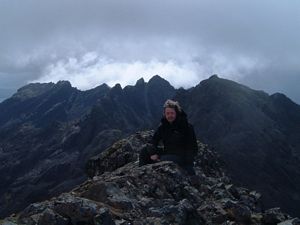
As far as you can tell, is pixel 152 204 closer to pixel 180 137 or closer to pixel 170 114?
pixel 170 114

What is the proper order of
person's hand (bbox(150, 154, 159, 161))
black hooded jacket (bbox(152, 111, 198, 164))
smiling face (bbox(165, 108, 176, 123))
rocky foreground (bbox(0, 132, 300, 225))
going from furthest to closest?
person's hand (bbox(150, 154, 159, 161))
black hooded jacket (bbox(152, 111, 198, 164))
smiling face (bbox(165, 108, 176, 123))
rocky foreground (bbox(0, 132, 300, 225))

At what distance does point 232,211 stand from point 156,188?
4.46 meters

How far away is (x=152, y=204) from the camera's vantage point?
24.4 metres

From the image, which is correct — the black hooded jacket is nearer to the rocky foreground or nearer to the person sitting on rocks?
the person sitting on rocks

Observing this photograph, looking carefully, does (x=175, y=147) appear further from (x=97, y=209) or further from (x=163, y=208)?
(x=97, y=209)

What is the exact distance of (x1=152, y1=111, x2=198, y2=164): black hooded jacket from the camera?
3022cm

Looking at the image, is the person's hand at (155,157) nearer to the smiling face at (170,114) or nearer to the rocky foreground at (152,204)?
the rocky foreground at (152,204)

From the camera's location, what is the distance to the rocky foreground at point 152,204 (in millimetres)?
20672

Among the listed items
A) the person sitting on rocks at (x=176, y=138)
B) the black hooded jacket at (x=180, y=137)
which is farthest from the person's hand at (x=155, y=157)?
the black hooded jacket at (x=180, y=137)

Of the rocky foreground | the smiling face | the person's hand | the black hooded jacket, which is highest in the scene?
the smiling face

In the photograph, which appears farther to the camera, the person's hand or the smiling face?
the person's hand

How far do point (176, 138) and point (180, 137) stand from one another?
28 cm

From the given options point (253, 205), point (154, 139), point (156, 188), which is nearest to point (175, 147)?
point (154, 139)

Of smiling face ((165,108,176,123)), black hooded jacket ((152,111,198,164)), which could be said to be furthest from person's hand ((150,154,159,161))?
smiling face ((165,108,176,123))
